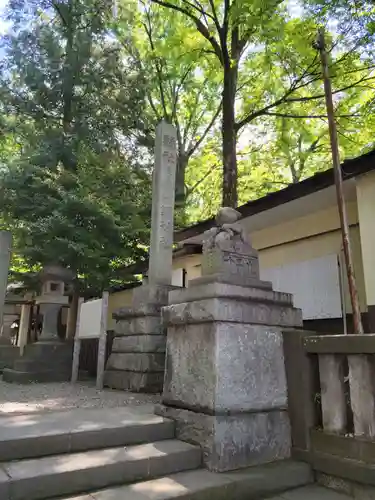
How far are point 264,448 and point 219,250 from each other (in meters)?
1.90

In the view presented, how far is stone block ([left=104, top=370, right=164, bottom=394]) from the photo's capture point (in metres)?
5.97

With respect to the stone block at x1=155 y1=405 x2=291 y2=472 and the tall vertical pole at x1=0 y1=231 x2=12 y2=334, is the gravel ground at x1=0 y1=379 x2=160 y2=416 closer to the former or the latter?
the stone block at x1=155 y1=405 x2=291 y2=472

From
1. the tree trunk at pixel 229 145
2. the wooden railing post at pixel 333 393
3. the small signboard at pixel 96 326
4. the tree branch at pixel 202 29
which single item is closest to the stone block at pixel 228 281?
the wooden railing post at pixel 333 393

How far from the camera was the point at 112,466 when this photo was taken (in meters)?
2.98

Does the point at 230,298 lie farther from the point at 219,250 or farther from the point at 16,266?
the point at 16,266

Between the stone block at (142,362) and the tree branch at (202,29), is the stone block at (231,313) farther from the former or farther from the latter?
the tree branch at (202,29)

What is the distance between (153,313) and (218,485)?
3578 millimetres

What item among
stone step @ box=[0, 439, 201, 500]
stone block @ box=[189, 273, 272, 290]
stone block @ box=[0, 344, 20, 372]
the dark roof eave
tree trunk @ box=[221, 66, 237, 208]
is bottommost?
stone step @ box=[0, 439, 201, 500]

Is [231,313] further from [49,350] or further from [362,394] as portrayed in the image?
[49,350]

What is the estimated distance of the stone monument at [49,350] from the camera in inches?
319

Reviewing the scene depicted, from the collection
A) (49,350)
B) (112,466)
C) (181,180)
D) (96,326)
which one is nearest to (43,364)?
(49,350)

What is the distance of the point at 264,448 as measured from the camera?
362 cm

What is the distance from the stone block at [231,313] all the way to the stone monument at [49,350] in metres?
5.06

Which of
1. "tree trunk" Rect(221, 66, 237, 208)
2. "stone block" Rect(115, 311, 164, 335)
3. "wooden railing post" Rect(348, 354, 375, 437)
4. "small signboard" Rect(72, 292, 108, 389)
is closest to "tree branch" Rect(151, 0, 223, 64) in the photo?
"tree trunk" Rect(221, 66, 237, 208)
